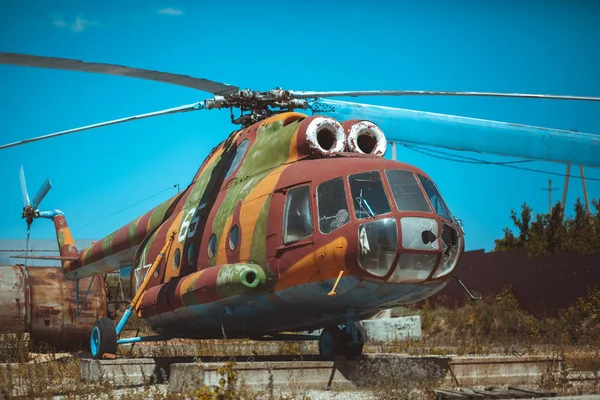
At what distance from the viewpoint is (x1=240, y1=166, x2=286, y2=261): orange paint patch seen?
11.3m

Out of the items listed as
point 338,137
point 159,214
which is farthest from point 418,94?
point 159,214

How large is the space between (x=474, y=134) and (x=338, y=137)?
11.9 feet

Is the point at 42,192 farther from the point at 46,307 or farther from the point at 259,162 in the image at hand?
the point at 259,162

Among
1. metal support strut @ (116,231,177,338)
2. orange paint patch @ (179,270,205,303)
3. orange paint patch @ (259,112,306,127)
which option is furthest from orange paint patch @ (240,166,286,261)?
metal support strut @ (116,231,177,338)

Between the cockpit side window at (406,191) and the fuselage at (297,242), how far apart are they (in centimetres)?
2

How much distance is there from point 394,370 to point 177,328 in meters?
4.59

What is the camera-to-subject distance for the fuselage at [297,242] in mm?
9875

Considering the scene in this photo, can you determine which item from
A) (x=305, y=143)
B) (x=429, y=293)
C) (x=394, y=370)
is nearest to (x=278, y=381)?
(x=394, y=370)

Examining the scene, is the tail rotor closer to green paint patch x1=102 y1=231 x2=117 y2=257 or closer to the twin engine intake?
green paint patch x1=102 y1=231 x2=117 y2=257

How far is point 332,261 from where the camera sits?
32.6ft

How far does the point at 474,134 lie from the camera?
14.0 metres

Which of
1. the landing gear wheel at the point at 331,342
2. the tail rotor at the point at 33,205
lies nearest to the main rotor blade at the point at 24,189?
the tail rotor at the point at 33,205

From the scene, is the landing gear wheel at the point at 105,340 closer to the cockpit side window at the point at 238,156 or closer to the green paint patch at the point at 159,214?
the green paint patch at the point at 159,214

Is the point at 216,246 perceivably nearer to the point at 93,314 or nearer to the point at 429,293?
the point at 429,293
